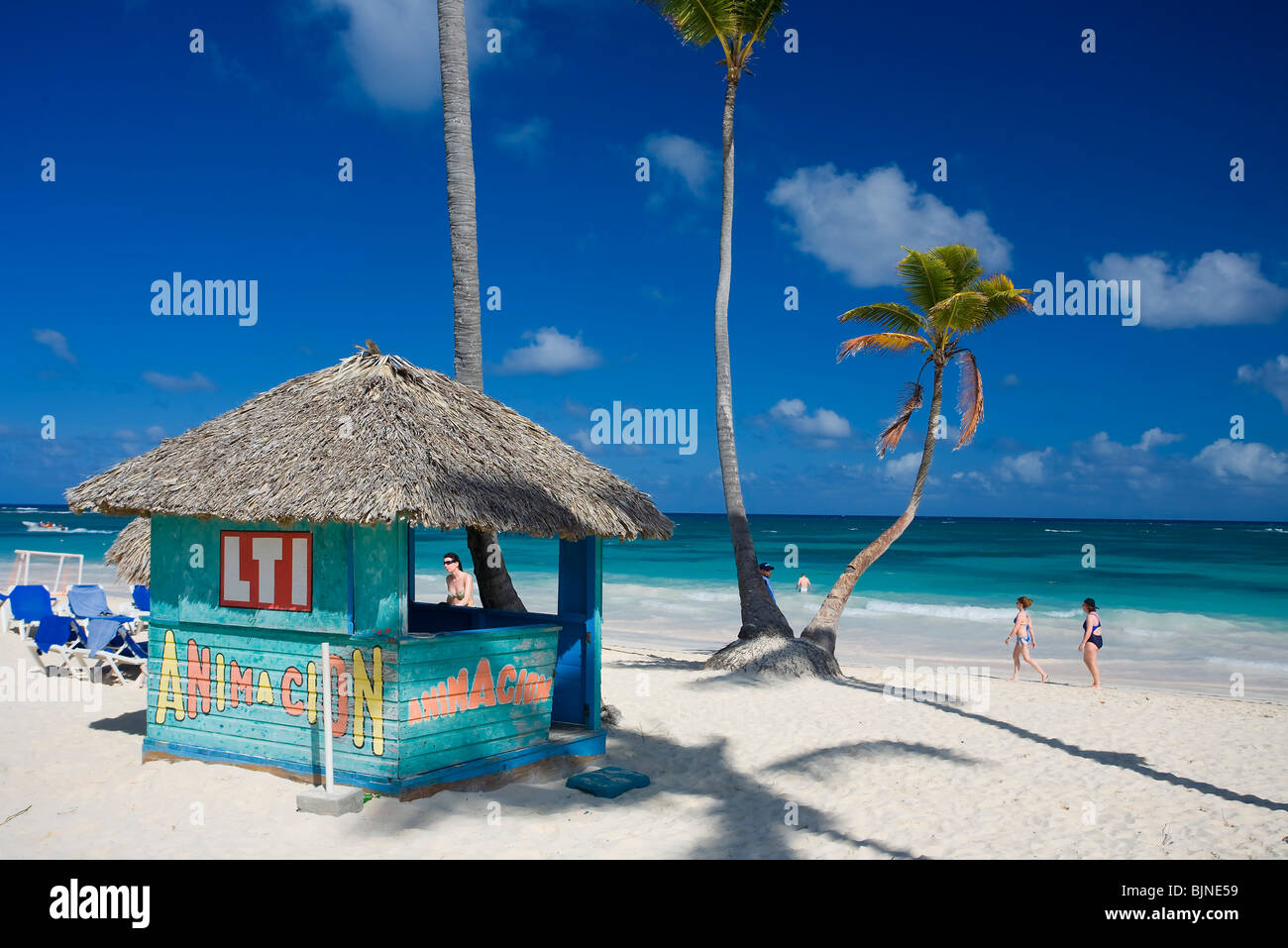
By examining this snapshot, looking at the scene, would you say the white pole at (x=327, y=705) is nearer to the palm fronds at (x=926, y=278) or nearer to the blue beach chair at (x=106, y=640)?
the blue beach chair at (x=106, y=640)

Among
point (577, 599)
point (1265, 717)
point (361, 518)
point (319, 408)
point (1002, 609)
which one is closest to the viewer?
point (361, 518)

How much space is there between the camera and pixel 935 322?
568 inches

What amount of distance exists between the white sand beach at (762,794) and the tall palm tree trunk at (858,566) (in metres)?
3.18

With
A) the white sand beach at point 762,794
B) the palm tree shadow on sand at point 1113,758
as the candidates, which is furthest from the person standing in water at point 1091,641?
the palm tree shadow on sand at point 1113,758

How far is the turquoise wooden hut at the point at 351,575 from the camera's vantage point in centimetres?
629

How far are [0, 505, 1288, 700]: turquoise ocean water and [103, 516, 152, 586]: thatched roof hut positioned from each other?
9.32 m

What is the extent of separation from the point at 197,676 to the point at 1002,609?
26.7 metres

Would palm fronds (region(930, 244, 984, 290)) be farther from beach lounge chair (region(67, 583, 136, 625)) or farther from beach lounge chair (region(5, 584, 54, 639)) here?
beach lounge chair (region(5, 584, 54, 639))

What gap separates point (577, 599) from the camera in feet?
26.4

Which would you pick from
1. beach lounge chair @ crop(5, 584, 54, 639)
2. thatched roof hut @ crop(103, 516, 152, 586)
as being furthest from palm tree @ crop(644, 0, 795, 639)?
beach lounge chair @ crop(5, 584, 54, 639)

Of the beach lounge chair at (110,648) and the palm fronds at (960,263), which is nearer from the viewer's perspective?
the beach lounge chair at (110,648)
